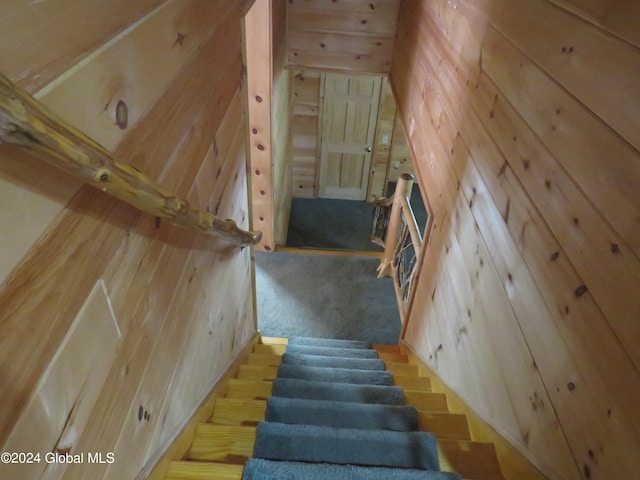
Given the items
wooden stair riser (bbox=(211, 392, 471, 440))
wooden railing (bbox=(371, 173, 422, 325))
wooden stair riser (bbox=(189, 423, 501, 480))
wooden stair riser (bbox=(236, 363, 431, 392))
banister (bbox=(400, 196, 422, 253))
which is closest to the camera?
wooden stair riser (bbox=(189, 423, 501, 480))

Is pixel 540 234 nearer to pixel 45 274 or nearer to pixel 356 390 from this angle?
pixel 45 274

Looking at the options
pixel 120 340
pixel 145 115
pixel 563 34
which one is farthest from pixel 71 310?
pixel 563 34

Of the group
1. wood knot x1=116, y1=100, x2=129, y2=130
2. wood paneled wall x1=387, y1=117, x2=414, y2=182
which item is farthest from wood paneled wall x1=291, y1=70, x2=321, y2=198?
wood knot x1=116, y1=100, x2=129, y2=130

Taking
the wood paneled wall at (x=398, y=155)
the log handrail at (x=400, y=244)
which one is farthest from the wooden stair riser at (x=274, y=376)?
the wood paneled wall at (x=398, y=155)

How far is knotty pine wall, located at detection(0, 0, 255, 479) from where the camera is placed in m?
0.48

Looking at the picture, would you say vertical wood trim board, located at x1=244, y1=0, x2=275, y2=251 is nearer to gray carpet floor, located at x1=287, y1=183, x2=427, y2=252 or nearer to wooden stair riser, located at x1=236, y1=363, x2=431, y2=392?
wooden stair riser, located at x1=236, y1=363, x2=431, y2=392

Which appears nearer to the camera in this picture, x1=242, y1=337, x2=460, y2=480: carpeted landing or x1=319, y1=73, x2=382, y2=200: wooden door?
x1=242, y1=337, x2=460, y2=480: carpeted landing

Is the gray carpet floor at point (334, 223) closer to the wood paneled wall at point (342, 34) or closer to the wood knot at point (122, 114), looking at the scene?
the wood paneled wall at point (342, 34)

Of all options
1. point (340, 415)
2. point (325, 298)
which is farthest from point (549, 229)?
point (325, 298)

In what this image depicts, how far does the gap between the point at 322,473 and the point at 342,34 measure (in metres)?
3.70

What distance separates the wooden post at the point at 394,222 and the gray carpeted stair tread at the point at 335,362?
157 cm

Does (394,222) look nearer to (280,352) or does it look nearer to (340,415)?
(280,352)

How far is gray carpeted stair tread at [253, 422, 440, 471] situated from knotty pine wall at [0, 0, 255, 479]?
1.10 feet

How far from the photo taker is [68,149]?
1.59 feet
